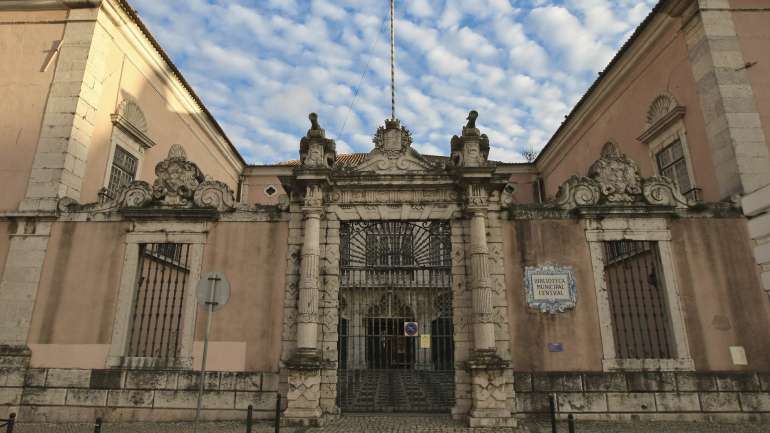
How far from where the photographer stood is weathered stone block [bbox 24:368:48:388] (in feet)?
26.0

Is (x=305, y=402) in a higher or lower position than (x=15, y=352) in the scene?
lower

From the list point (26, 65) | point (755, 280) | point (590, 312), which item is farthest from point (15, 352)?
point (755, 280)

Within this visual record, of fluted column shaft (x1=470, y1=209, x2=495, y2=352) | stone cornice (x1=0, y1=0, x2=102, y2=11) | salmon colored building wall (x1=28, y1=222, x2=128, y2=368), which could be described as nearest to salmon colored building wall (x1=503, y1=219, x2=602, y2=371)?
fluted column shaft (x1=470, y1=209, x2=495, y2=352)

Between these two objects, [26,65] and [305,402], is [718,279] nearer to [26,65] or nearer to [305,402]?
[305,402]

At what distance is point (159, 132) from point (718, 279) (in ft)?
46.9

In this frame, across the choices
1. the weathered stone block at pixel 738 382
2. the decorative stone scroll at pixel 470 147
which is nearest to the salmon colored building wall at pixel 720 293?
the weathered stone block at pixel 738 382

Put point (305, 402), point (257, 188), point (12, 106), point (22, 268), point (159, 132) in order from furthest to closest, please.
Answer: point (257, 188) → point (159, 132) → point (12, 106) → point (22, 268) → point (305, 402)

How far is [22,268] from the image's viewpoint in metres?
8.59

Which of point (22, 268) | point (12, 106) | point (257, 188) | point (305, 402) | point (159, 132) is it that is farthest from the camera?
point (257, 188)

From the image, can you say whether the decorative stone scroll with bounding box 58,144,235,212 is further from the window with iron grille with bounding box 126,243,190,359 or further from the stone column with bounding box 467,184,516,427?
the stone column with bounding box 467,184,516,427

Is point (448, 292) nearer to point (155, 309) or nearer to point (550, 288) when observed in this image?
point (550, 288)

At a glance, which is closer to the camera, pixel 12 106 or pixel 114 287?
pixel 114 287

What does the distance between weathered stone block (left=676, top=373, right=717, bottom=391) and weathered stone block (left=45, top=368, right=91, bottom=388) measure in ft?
32.3

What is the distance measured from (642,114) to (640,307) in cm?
573
